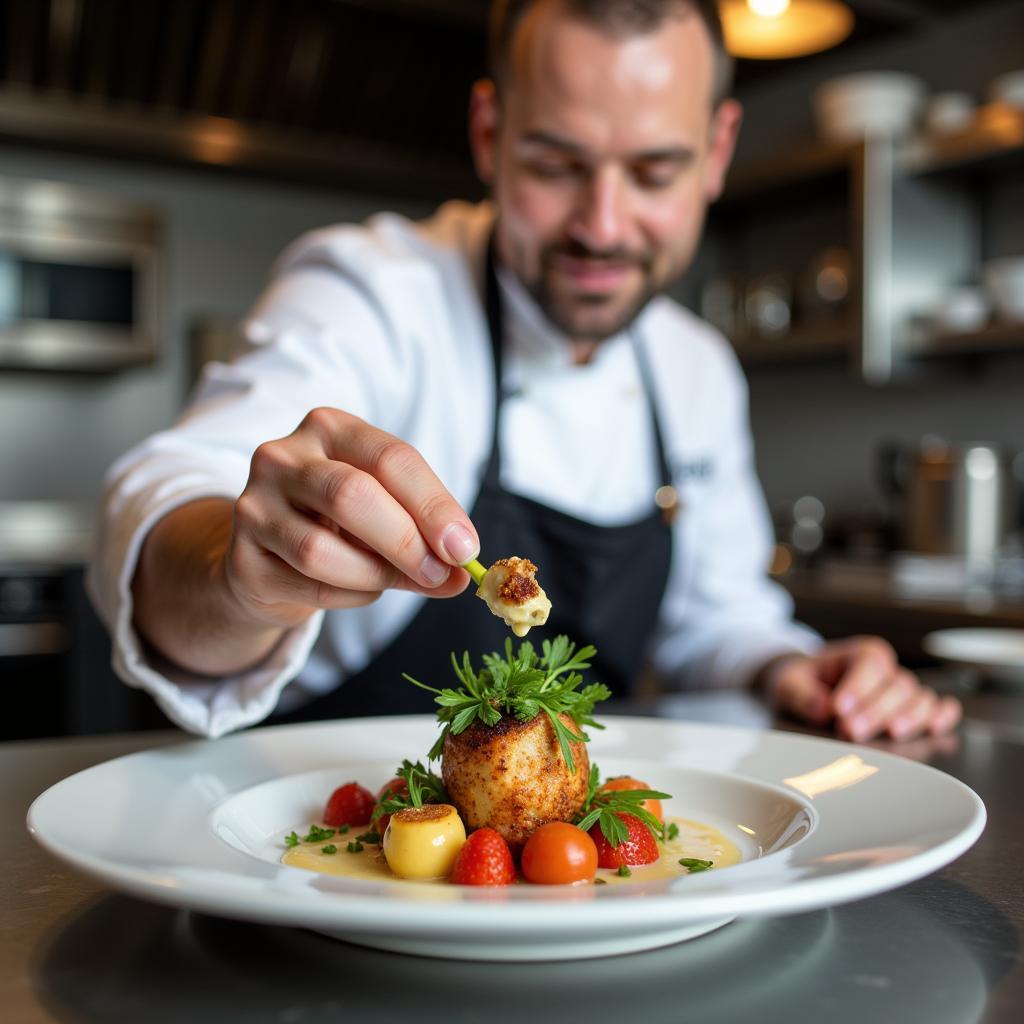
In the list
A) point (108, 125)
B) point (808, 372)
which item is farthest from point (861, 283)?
point (108, 125)

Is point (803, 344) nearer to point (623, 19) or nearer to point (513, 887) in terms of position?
point (623, 19)

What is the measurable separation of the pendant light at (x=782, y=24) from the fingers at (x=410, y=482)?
5.58 ft

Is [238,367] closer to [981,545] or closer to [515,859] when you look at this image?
[515,859]

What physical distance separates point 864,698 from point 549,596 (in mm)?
544


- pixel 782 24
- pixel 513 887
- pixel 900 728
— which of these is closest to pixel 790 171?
pixel 782 24

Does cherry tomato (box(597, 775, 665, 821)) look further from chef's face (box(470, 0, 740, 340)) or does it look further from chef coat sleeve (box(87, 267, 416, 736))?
chef's face (box(470, 0, 740, 340))

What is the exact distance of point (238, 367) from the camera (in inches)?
55.7

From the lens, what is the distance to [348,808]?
2.88 ft

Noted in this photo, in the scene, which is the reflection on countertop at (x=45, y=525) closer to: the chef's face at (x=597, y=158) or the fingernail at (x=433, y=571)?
the chef's face at (x=597, y=158)

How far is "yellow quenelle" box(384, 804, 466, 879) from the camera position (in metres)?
0.75

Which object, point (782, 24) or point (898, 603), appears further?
point (898, 603)

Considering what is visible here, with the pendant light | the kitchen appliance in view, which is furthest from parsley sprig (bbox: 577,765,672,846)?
the kitchen appliance

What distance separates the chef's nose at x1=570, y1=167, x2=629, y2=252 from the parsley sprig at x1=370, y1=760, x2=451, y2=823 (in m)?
0.93

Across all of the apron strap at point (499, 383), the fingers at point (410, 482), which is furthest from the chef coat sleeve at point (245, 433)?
the fingers at point (410, 482)
